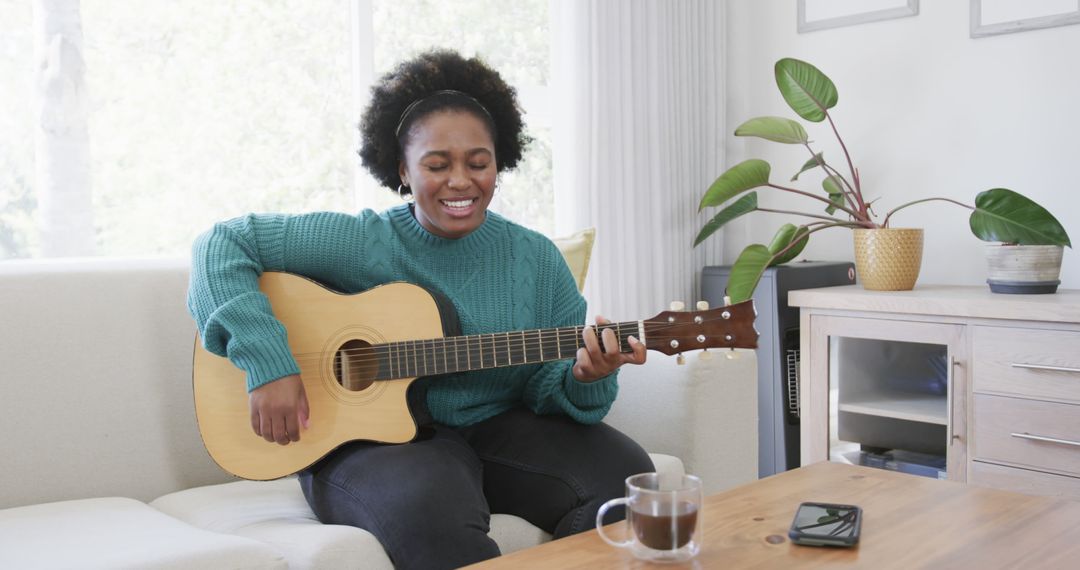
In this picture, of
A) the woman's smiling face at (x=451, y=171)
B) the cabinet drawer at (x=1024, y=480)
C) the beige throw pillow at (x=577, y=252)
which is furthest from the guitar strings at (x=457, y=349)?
the cabinet drawer at (x=1024, y=480)

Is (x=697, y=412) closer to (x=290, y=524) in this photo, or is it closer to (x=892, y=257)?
(x=290, y=524)

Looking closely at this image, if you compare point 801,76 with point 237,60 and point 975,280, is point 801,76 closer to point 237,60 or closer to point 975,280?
point 975,280

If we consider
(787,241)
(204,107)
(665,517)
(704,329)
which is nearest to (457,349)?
(704,329)

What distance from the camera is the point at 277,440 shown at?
1478mm

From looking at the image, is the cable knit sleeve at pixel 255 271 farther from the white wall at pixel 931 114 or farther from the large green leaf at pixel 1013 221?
A: the white wall at pixel 931 114

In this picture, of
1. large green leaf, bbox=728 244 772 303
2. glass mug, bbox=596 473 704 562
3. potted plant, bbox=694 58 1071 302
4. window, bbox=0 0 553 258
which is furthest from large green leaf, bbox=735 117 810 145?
glass mug, bbox=596 473 704 562

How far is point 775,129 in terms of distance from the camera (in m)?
2.76

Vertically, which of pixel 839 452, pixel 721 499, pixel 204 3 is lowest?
pixel 839 452

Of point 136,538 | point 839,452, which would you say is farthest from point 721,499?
point 839,452

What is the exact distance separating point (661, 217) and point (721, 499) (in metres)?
1.82

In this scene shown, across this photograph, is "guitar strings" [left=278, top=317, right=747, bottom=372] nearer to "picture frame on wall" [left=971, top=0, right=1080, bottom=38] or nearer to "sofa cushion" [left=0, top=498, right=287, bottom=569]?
"sofa cushion" [left=0, top=498, right=287, bottom=569]

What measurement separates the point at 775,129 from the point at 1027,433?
104cm

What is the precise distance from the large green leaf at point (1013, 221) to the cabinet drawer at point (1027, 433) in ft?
1.32

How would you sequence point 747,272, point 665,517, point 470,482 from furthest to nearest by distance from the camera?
point 747,272
point 470,482
point 665,517
